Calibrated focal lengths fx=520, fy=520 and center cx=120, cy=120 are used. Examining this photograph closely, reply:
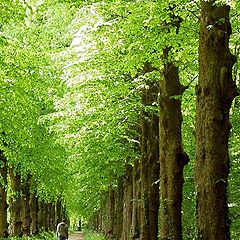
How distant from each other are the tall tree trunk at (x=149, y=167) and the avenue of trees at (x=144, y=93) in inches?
1.4

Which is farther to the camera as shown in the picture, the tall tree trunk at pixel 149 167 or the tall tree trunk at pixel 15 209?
the tall tree trunk at pixel 15 209

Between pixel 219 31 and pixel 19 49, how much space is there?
8.74m

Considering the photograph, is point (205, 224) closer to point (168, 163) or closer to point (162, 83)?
point (168, 163)

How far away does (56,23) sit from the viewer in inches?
696

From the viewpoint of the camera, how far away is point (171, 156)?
41.3 feet

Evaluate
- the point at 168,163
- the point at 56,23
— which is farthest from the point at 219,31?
the point at 56,23

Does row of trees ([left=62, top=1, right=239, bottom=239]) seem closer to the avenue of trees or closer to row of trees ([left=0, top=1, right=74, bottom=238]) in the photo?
the avenue of trees

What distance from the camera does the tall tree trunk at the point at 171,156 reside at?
40.6ft

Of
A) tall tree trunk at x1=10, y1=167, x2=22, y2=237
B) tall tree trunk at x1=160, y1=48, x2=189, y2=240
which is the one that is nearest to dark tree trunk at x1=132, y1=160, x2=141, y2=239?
tall tree trunk at x1=160, y1=48, x2=189, y2=240

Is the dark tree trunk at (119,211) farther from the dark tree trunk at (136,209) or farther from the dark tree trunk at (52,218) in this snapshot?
the dark tree trunk at (52,218)

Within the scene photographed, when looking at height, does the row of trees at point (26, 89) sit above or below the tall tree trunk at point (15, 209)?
above

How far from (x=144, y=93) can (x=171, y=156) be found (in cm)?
459

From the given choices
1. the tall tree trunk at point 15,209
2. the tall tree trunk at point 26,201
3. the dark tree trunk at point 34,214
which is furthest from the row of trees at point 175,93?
the dark tree trunk at point 34,214

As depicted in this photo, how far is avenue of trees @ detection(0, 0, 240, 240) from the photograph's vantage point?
27.5 feet
